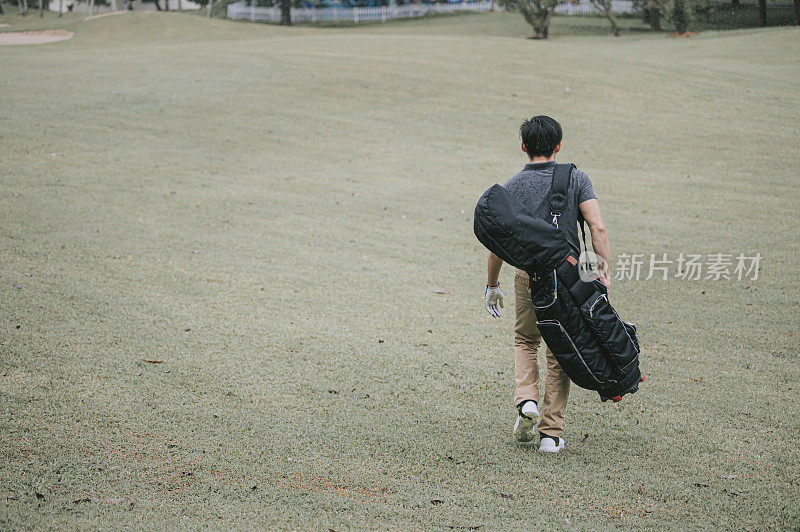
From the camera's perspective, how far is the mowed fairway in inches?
163

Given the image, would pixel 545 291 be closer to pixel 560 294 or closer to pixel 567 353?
pixel 560 294

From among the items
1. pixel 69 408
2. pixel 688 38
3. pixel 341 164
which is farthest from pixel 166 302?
pixel 688 38

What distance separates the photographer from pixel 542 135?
4371mm

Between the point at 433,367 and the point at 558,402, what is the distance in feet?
5.45

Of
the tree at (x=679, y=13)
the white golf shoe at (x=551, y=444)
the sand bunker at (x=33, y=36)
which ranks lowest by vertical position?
the white golf shoe at (x=551, y=444)

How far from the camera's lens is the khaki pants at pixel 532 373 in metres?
4.57

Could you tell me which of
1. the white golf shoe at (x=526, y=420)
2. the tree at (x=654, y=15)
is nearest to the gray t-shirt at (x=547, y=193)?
the white golf shoe at (x=526, y=420)

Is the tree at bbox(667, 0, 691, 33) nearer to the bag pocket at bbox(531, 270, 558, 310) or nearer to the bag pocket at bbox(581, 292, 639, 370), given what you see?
the bag pocket at bbox(581, 292, 639, 370)

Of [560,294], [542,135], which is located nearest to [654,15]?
[542,135]

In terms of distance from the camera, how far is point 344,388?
5.57m

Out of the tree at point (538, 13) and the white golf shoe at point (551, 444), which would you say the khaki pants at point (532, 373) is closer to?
the white golf shoe at point (551, 444)

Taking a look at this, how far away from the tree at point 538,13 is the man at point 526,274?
124ft

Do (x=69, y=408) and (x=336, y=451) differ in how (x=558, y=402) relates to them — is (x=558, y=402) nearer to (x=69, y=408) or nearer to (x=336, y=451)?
(x=336, y=451)

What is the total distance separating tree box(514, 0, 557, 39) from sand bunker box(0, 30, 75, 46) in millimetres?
24298
